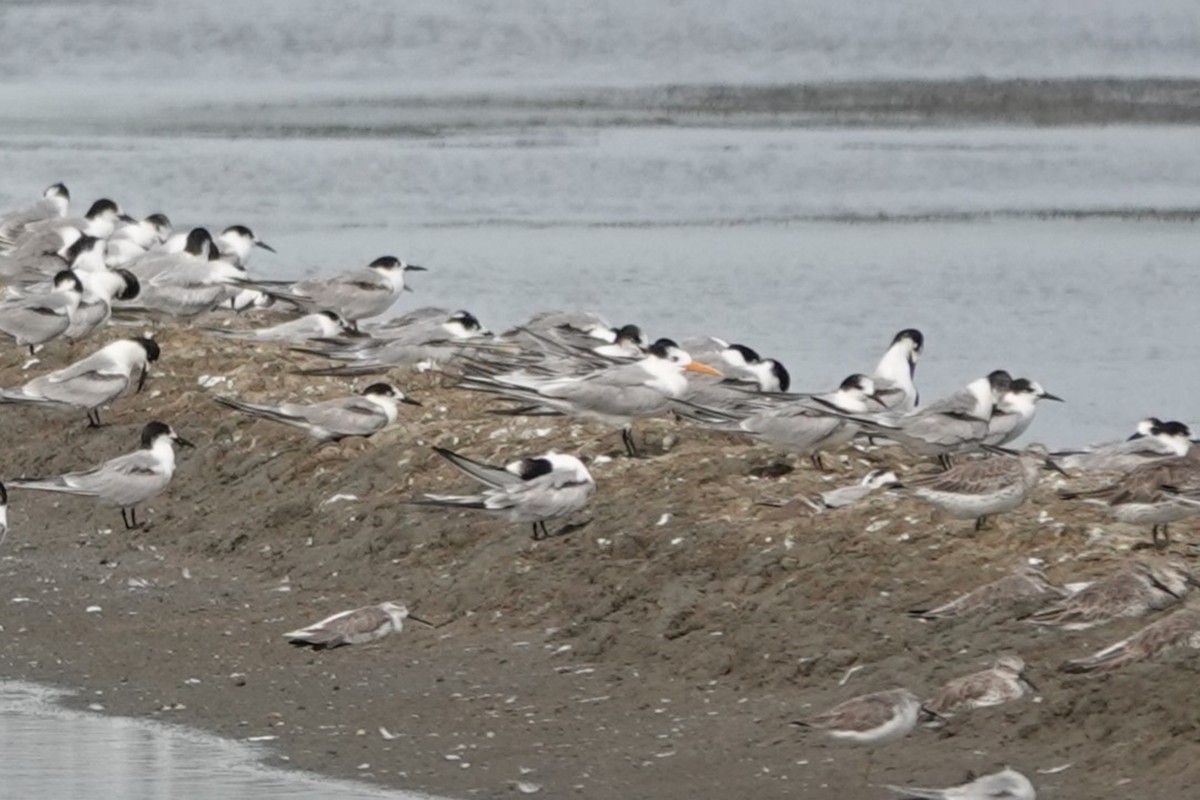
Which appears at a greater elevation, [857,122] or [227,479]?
[227,479]

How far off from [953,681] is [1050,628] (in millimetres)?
508

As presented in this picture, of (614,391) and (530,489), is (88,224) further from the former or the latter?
(530,489)

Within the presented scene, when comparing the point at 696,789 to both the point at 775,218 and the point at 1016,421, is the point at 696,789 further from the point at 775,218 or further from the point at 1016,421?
the point at 775,218

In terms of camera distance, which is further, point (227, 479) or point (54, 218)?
point (54, 218)

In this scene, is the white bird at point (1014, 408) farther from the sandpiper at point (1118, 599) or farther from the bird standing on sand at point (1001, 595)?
the sandpiper at point (1118, 599)

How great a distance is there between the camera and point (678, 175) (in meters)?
27.3

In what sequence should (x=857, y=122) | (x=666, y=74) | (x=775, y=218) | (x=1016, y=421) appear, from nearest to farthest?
(x=1016, y=421) → (x=775, y=218) → (x=857, y=122) → (x=666, y=74)

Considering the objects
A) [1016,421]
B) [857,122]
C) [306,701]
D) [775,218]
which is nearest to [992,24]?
[857,122]

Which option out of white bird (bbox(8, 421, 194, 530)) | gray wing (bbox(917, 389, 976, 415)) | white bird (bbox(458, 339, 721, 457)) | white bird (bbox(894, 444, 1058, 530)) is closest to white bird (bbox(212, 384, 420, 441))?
white bird (bbox(458, 339, 721, 457))

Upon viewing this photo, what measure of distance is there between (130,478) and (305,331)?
108 inches

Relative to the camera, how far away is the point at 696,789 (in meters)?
7.47

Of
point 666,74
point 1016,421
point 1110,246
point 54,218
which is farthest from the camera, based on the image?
point 666,74

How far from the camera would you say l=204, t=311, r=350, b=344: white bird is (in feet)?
43.7

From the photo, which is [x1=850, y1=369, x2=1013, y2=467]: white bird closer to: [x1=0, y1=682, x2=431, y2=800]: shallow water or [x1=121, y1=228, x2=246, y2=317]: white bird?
[x1=0, y1=682, x2=431, y2=800]: shallow water
